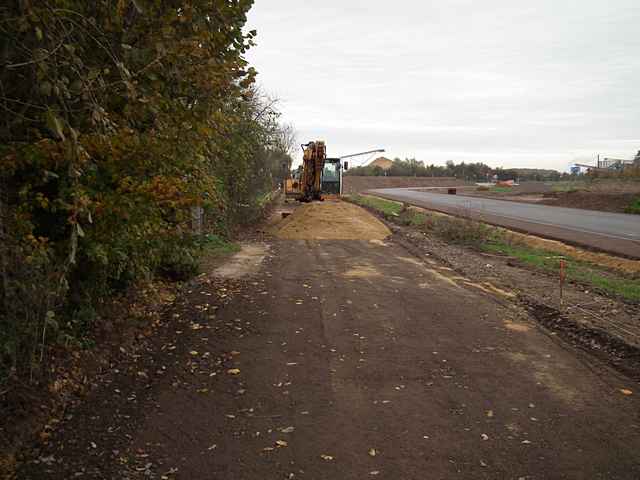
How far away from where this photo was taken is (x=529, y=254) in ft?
52.6

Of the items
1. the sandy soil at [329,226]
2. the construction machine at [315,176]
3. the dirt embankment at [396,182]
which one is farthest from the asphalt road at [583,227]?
the dirt embankment at [396,182]

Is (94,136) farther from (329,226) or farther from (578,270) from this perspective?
(329,226)

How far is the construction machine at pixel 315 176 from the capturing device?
32.6 metres

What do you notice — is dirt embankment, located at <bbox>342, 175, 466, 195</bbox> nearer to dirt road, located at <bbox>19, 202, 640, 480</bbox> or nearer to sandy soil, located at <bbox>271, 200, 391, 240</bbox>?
sandy soil, located at <bbox>271, 200, 391, 240</bbox>

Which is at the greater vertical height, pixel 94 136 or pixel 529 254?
pixel 94 136

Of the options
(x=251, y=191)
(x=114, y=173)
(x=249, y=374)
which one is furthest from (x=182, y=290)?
(x=251, y=191)

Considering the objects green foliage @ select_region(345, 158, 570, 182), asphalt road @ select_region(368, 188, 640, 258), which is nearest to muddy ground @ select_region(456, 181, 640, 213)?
asphalt road @ select_region(368, 188, 640, 258)

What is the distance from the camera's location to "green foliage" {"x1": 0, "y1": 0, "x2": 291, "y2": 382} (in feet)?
14.4

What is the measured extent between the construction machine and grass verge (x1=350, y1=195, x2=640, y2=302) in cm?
903

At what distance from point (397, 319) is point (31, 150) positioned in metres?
5.46

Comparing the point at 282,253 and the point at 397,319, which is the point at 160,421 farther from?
the point at 282,253

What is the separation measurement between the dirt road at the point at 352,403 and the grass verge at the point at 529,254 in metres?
3.27

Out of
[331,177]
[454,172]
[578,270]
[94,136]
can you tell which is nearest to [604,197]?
[331,177]

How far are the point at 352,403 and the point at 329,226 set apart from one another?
1581 centimetres
